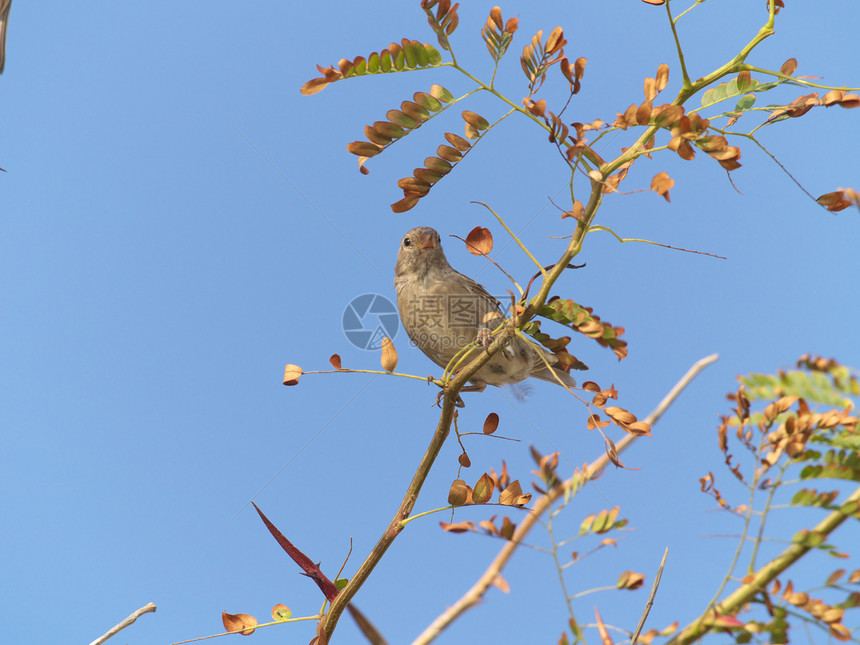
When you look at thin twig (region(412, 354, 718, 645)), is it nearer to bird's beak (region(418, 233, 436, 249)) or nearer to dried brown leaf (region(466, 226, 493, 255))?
dried brown leaf (region(466, 226, 493, 255))

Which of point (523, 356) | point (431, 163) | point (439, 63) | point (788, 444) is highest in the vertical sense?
point (523, 356)

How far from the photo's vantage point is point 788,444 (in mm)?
1653

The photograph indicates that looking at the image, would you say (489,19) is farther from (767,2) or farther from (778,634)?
(778,634)

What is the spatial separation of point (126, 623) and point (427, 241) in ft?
14.0

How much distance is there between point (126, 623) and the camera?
2379mm

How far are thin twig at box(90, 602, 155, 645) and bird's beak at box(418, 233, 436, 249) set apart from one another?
163 inches

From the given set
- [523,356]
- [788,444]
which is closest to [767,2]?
[788,444]

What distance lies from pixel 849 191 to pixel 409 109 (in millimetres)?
1371

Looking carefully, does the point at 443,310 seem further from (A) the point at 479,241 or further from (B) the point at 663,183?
(B) the point at 663,183

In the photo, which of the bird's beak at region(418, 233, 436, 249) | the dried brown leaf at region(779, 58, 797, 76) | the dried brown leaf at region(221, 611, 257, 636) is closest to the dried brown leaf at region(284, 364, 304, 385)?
the dried brown leaf at region(221, 611, 257, 636)

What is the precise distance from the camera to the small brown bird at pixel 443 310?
5656 mm

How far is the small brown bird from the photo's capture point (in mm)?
5656

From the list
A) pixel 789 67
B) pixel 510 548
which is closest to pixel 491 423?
pixel 510 548

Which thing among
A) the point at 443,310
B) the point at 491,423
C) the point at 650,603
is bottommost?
the point at 650,603
